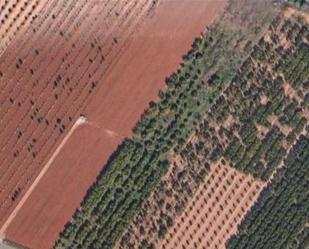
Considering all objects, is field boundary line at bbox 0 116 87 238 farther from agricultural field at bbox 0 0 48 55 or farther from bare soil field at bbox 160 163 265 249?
bare soil field at bbox 160 163 265 249

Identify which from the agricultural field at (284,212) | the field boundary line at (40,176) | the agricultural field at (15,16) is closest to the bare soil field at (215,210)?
the agricultural field at (284,212)

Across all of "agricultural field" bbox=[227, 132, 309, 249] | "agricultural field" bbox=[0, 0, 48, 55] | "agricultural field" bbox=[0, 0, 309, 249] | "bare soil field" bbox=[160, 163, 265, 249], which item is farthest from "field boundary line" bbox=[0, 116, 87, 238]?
"agricultural field" bbox=[227, 132, 309, 249]

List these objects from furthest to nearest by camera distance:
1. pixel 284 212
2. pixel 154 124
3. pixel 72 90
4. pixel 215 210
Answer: pixel 284 212
pixel 215 210
pixel 154 124
pixel 72 90

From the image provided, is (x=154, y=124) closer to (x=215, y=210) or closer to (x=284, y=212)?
(x=215, y=210)

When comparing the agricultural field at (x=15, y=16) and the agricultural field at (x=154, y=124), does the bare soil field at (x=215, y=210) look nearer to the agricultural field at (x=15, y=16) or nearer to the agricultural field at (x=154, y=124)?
the agricultural field at (x=154, y=124)

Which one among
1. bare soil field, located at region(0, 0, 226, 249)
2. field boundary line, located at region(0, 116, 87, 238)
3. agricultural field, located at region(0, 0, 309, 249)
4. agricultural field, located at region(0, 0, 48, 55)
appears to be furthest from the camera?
agricultural field, located at region(0, 0, 48, 55)

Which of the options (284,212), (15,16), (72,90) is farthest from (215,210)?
(15,16)
